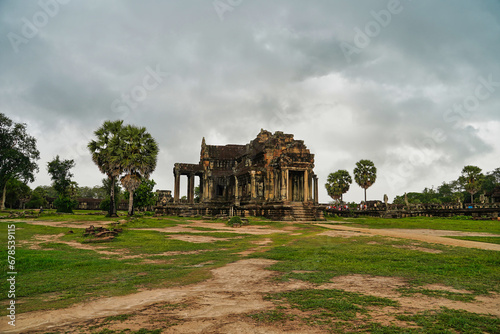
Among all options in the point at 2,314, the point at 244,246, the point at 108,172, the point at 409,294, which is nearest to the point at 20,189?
the point at 108,172

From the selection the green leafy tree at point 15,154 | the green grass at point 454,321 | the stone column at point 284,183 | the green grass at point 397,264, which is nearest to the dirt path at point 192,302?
the green grass at point 397,264

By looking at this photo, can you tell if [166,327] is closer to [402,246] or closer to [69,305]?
[69,305]

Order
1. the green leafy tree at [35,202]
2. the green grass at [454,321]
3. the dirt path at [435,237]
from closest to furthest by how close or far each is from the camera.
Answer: the green grass at [454,321] → the dirt path at [435,237] → the green leafy tree at [35,202]

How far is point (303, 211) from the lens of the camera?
3269 centimetres

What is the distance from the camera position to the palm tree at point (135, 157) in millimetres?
34438

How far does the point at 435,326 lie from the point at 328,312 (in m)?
1.47

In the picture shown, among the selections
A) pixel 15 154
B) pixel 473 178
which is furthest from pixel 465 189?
pixel 15 154

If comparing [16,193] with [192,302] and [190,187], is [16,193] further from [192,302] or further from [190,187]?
[192,302]

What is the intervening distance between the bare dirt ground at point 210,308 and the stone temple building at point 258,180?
24799mm

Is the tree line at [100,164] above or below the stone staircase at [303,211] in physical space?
above

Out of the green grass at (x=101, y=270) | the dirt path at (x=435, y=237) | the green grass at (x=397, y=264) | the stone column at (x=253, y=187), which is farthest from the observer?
the stone column at (x=253, y=187)

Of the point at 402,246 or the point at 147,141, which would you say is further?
the point at 147,141

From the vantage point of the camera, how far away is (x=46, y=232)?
18828mm

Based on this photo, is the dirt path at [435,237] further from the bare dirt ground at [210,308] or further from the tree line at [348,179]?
the tree line at [348,179]
